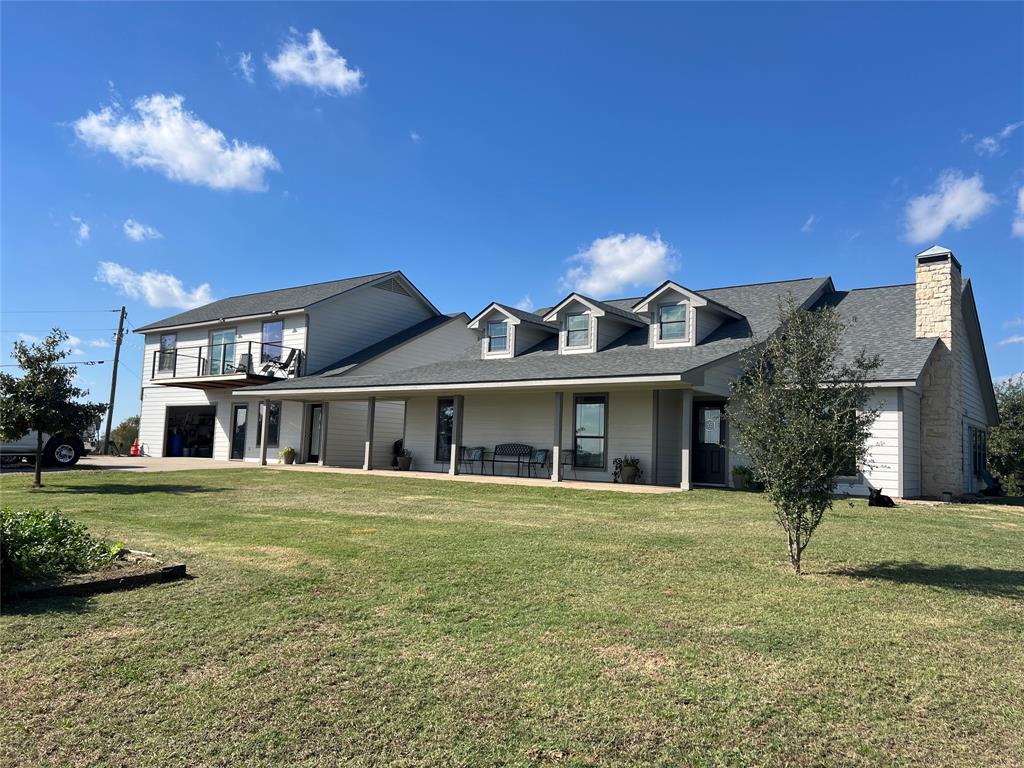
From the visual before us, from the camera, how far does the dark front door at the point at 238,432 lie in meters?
27.1

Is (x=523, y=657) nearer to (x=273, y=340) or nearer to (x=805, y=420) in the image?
(x=805, y=420)

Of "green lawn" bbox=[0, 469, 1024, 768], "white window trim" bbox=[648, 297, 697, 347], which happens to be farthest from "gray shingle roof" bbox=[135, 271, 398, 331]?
"green lawn" bbox=[0, 469, 1024, 768]

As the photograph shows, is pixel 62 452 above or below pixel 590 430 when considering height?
below

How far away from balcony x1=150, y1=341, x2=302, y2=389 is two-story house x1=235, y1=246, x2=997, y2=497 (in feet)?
12.4

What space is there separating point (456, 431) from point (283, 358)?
10456mm

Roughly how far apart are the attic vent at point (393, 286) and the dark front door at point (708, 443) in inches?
630

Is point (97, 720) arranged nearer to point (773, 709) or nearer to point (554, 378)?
point (773, 709)

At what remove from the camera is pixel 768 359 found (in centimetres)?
698

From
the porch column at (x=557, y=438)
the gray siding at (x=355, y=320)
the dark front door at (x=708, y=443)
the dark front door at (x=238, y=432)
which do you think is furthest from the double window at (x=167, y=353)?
the dark front door at (x=708, y=443)

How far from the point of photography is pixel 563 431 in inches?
734

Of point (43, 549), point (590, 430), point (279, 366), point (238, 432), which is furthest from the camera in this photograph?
point (238, 432)

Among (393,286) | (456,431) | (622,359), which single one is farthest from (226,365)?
(622,359)

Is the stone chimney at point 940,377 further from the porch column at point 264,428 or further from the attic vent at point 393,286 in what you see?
the porch column at point 264,428

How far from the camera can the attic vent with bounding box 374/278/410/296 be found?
28.9m
